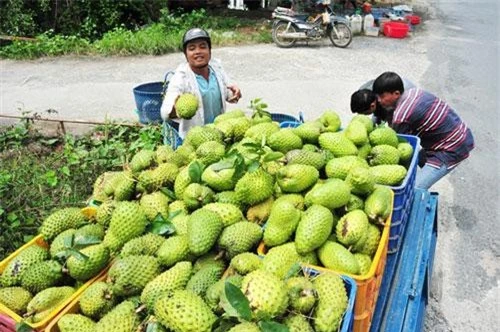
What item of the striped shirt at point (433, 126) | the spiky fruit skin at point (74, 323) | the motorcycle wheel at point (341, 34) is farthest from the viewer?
the motorcycle wheel at point (341, 34)

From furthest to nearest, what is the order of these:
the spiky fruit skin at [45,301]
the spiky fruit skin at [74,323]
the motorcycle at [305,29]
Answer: the motorcycle at [305,29], the spiky fruit skin at [45,301], the spiky fruit skin at [74,323]

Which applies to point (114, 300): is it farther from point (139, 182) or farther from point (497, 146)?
point (497, 146)

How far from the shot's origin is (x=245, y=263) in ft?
5.27

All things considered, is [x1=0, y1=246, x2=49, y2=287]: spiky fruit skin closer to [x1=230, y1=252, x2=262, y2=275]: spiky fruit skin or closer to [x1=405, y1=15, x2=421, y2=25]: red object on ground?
[x1=230, y1=252, x2=262, y2=275]: spiky fruit skin

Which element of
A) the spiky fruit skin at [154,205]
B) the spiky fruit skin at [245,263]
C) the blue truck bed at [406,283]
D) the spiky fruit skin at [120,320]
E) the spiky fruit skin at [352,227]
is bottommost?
the blue truck bed at [406,283]

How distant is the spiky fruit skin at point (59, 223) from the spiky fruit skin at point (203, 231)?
0.57m

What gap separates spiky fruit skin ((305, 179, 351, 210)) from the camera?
1.85 m

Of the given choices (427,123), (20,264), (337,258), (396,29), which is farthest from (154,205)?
(396,29)

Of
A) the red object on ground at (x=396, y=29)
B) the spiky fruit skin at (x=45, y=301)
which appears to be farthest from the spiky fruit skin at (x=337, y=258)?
the red object on ground at (x=396, y=29)

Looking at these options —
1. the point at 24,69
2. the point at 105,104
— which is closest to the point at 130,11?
the point at 24,69

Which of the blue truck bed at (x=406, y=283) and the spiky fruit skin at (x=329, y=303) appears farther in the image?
the blue truck bed at (x=406, y=283)

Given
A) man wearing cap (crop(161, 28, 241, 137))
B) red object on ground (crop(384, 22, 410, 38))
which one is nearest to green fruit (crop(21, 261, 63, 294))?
man wearing cap (crop(161, 28, 241, 137))

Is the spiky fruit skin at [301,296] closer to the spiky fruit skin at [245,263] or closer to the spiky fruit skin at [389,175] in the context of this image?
the spiky fruit skin at [245,263]

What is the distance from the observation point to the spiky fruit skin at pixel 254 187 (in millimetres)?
1961
